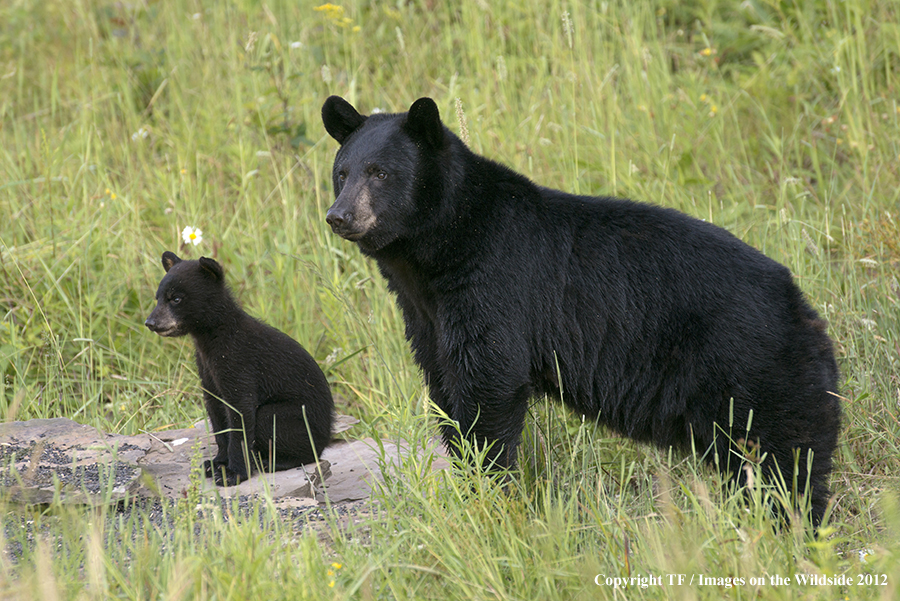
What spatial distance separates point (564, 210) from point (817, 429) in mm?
1286

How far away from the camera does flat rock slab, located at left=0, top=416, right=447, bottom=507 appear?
3.30 meters

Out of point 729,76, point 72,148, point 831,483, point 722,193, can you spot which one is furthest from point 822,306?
point 72,148

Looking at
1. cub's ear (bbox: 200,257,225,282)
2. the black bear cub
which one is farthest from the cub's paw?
cub's ear (bbox: 200,257,225,282)

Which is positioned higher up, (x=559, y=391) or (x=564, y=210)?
(x=564, y=210)

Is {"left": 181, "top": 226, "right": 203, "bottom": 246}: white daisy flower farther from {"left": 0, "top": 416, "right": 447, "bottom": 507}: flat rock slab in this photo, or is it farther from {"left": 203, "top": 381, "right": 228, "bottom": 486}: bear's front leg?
{"left": 0, "top": 416, "right": 447, "bottom": 507}: flat rock slab

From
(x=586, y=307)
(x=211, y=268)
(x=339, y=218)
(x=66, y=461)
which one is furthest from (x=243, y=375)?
(x=586, y=307)

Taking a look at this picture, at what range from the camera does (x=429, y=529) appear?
8.93ft

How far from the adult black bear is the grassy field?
289 mm

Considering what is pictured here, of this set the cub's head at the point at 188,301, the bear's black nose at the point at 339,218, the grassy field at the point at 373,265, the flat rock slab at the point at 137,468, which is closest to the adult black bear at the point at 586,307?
the bear's black nose at the point at 339,218

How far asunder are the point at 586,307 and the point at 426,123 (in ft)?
3.21

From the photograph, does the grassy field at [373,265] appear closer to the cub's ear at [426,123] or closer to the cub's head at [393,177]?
the cub's head at [393,177]

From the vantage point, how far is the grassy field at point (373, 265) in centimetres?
262

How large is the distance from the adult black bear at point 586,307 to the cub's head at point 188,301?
857mm

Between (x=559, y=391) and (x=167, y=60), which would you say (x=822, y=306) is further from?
(x=167, y=60)
